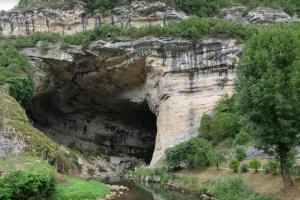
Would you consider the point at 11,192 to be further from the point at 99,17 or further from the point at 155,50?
the point at 99,17

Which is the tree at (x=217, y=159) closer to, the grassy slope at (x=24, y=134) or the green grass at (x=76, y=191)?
the green grass at (x=76, y=191)

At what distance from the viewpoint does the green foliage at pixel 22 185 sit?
25.6 m

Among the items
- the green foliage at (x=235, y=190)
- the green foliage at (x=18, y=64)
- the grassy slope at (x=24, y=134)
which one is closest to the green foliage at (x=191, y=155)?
the grassy slope at (x=24, y=134)

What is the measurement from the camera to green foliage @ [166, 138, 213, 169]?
43875 millimetres

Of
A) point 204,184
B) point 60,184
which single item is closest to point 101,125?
point 204,184

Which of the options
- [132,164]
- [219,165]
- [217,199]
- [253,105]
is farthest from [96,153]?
[253,105]

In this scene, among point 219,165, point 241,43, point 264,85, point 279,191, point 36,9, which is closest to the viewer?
point 264,85

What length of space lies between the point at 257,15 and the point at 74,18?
28.9 metres

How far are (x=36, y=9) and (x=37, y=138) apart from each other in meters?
40.9

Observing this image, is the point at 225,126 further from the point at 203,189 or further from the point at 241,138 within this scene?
the point at 203,189

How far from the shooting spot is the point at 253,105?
25250 millimetres

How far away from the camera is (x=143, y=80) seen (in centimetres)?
6838

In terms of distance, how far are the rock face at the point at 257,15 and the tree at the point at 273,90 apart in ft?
158

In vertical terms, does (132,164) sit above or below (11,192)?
below
